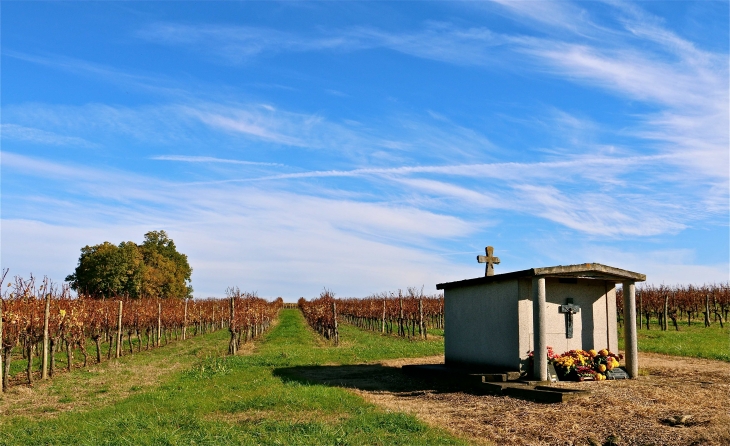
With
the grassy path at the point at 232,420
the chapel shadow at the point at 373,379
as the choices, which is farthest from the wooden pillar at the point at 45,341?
the chapel shadow at the point at 373,379

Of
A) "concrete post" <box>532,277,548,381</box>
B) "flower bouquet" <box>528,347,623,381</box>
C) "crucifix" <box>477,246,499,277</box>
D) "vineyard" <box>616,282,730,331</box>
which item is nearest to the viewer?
"concrete post" <box>532,277,548,381</box>

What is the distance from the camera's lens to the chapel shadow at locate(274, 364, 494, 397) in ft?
43.1

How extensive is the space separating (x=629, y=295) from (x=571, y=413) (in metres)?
5.30

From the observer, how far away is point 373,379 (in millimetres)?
15406

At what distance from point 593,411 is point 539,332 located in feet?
9.40

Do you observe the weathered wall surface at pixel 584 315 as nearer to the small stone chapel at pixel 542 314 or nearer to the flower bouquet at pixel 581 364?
the small stone chapel at pixel 542 314

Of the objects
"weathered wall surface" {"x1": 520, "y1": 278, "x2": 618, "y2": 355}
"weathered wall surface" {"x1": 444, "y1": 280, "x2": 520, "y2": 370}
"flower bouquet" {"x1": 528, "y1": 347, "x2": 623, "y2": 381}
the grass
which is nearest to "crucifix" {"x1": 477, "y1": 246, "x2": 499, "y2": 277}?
"weathered wall surface" {"x1": 444, "y1": 280, "x2": 520, "y2": 370}

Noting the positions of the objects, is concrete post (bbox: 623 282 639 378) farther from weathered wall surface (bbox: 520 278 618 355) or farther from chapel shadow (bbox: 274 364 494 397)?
chapel shadow (bbox: 274 364 494 397)

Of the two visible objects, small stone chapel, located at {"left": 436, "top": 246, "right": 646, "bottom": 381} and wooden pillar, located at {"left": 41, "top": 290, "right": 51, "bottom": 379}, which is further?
wooden pillar, located at {"left": 41, "top": 290, "right": 51, "bottom": 379}

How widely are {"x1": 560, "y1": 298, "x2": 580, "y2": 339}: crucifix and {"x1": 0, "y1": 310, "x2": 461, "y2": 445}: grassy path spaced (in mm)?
5085

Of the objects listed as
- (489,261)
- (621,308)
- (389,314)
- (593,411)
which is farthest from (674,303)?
(593,411)

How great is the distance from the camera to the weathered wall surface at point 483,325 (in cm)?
1321

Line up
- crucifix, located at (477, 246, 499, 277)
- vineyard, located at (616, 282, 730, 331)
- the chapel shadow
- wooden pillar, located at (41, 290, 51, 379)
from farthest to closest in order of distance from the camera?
vineyard, located at (616, 282, 730, 331) → wooden pillar, located at (41, 290, 51, 379) → crucifix, located at (477, 246, 499, 277) → the chapel shadow

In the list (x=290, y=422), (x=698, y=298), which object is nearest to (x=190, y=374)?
(x=290, y=422)
